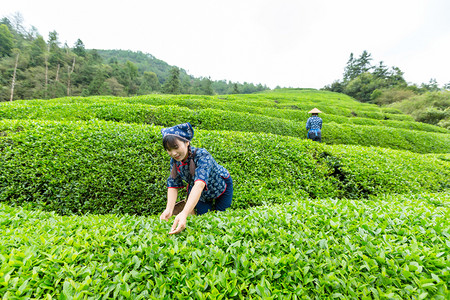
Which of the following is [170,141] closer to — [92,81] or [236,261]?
[236,261]

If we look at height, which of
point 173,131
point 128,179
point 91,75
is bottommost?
point 128,179

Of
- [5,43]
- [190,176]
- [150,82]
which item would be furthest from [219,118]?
[5,43]

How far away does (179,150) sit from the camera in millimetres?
2383

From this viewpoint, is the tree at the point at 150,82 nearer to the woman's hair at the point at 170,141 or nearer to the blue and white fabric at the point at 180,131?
the blue and white fabric at the point at 180,131

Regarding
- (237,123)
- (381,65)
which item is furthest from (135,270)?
(381,65)

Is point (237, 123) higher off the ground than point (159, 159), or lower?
higher

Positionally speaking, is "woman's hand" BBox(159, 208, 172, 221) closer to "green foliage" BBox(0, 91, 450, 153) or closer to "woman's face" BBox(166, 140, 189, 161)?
"woman's face" BBox(166, 140, 189, 161)

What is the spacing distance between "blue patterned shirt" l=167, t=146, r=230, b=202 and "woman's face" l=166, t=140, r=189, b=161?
19 centimetres

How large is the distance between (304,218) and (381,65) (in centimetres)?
8643

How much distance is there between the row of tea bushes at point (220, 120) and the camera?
7.29 meters

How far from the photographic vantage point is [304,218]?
7.99ft

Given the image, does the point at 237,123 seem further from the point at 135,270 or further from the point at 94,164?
the point at 135,270

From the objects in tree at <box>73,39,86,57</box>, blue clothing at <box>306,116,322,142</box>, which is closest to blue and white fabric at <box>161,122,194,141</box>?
blue clothing at <box>306,116,322,142</box>

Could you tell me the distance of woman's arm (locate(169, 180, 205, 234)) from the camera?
204 cm
